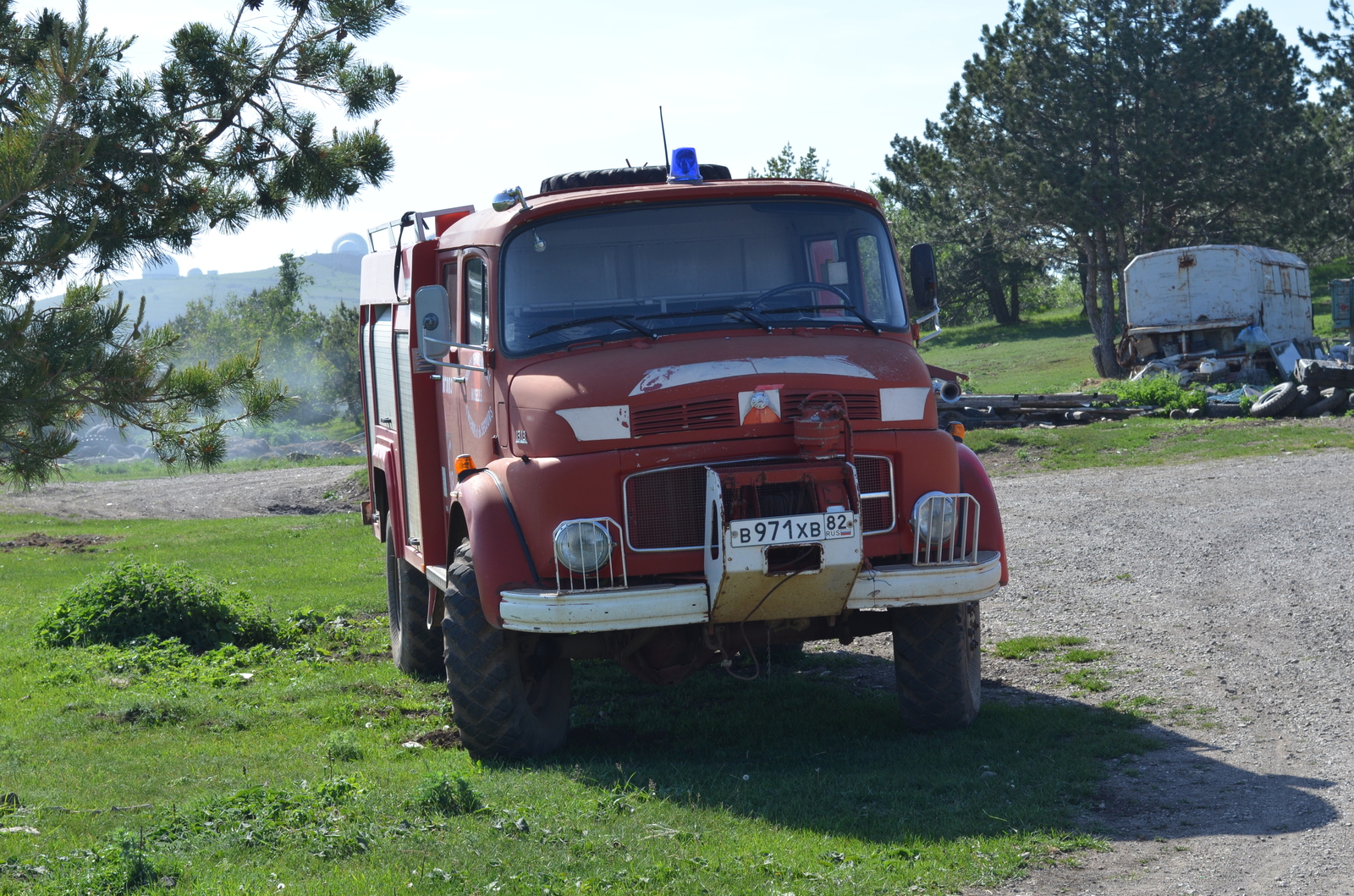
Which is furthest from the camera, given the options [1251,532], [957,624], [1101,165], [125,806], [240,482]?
[1101,165]

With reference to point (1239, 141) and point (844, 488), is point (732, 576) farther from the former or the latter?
point (1239, 141)

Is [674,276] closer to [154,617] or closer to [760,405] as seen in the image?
[760,405]

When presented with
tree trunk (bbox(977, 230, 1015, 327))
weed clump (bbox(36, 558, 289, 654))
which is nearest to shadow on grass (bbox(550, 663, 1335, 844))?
weed clump (bbox(36, 558, 289, 654))

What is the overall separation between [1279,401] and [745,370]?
20.7 metres

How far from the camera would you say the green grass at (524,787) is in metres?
5.12

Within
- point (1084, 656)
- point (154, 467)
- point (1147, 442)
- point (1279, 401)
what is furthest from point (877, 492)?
point (154, 467)

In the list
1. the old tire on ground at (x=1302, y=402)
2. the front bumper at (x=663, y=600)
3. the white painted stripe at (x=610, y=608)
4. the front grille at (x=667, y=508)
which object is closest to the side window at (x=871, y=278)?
the front grille at (x=667, y=508)

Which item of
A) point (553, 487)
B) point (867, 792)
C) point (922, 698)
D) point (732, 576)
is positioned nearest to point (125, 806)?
point (553, 487)

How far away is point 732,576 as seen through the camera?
615 cm

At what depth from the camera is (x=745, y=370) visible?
21.5ft

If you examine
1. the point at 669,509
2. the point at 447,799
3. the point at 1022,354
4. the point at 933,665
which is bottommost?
the point at 447,799

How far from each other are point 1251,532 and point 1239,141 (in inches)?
1104

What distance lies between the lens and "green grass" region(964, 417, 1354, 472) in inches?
826

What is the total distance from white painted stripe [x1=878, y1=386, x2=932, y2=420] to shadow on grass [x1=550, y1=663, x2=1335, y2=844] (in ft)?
5.73
